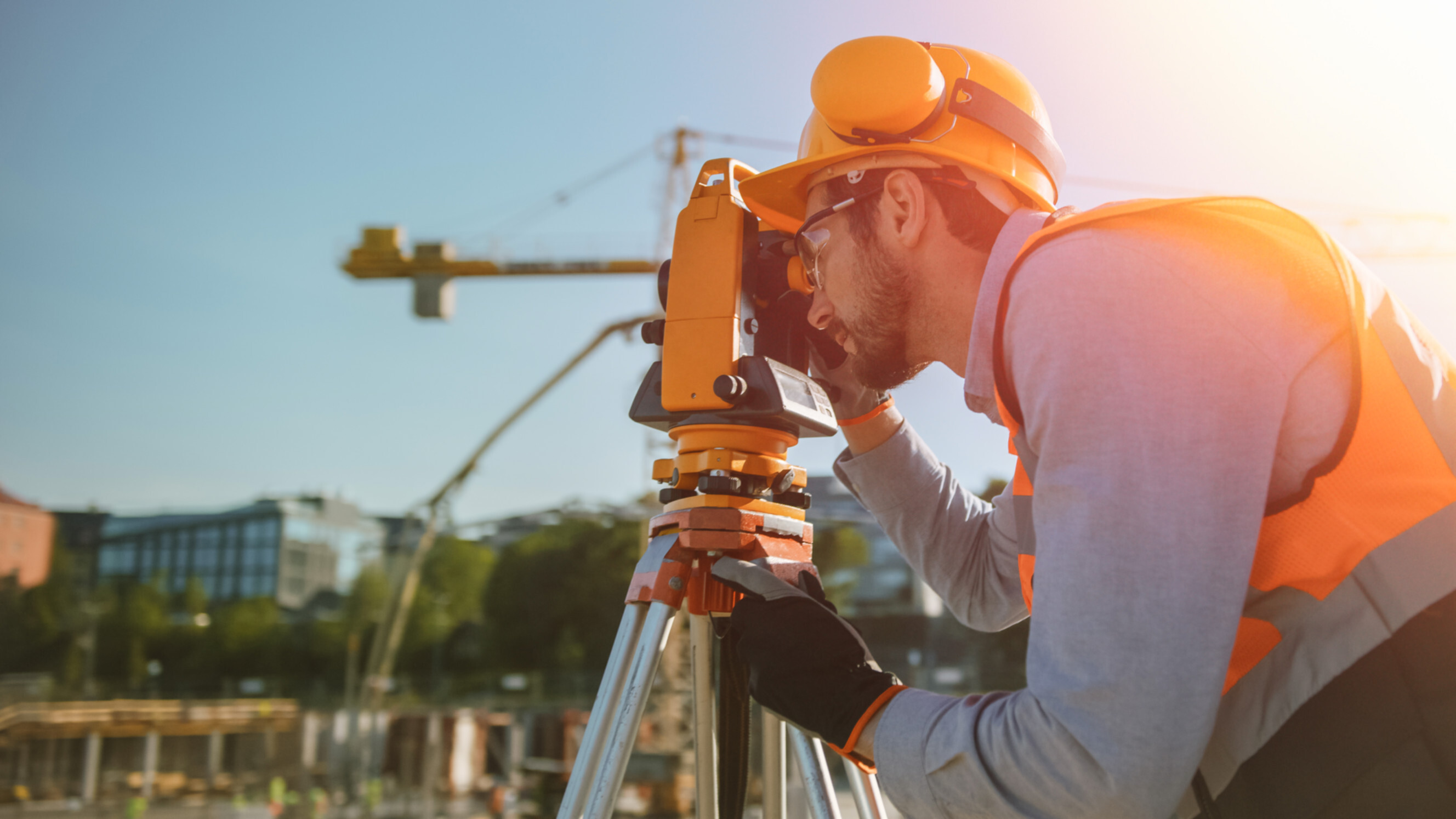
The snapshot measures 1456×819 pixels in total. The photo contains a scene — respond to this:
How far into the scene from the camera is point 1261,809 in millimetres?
958

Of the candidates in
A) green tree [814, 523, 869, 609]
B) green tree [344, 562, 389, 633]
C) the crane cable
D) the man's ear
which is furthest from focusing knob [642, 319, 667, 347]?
green tree [344, 562, 389, 633]

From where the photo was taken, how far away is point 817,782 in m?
1.46

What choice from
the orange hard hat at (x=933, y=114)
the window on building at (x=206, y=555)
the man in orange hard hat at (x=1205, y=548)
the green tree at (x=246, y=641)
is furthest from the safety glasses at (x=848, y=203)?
the window on building at (x=206, y=555)

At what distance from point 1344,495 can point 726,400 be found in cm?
106

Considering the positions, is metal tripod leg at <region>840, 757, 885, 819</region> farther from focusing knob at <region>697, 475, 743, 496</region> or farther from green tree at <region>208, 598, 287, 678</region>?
green tree at <region>208, 598, 287, 678</region>

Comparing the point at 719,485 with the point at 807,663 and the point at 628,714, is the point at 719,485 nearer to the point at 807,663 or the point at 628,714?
the point at 628,714

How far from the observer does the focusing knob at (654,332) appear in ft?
6.37

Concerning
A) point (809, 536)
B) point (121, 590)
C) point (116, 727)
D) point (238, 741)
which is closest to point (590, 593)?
point (238, 741)

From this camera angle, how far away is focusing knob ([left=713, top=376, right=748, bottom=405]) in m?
1.75

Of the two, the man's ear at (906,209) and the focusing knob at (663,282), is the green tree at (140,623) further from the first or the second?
the man's ear at (906,209)

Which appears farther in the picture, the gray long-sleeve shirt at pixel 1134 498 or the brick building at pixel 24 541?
the brick building at pixel 24 541

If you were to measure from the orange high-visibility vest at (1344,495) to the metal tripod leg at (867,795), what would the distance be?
63 cm

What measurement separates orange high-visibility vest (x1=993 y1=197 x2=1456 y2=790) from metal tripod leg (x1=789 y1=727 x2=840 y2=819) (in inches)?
25.7

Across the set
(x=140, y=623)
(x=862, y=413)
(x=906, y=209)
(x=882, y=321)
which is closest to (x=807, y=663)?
(x=882, y=321)
